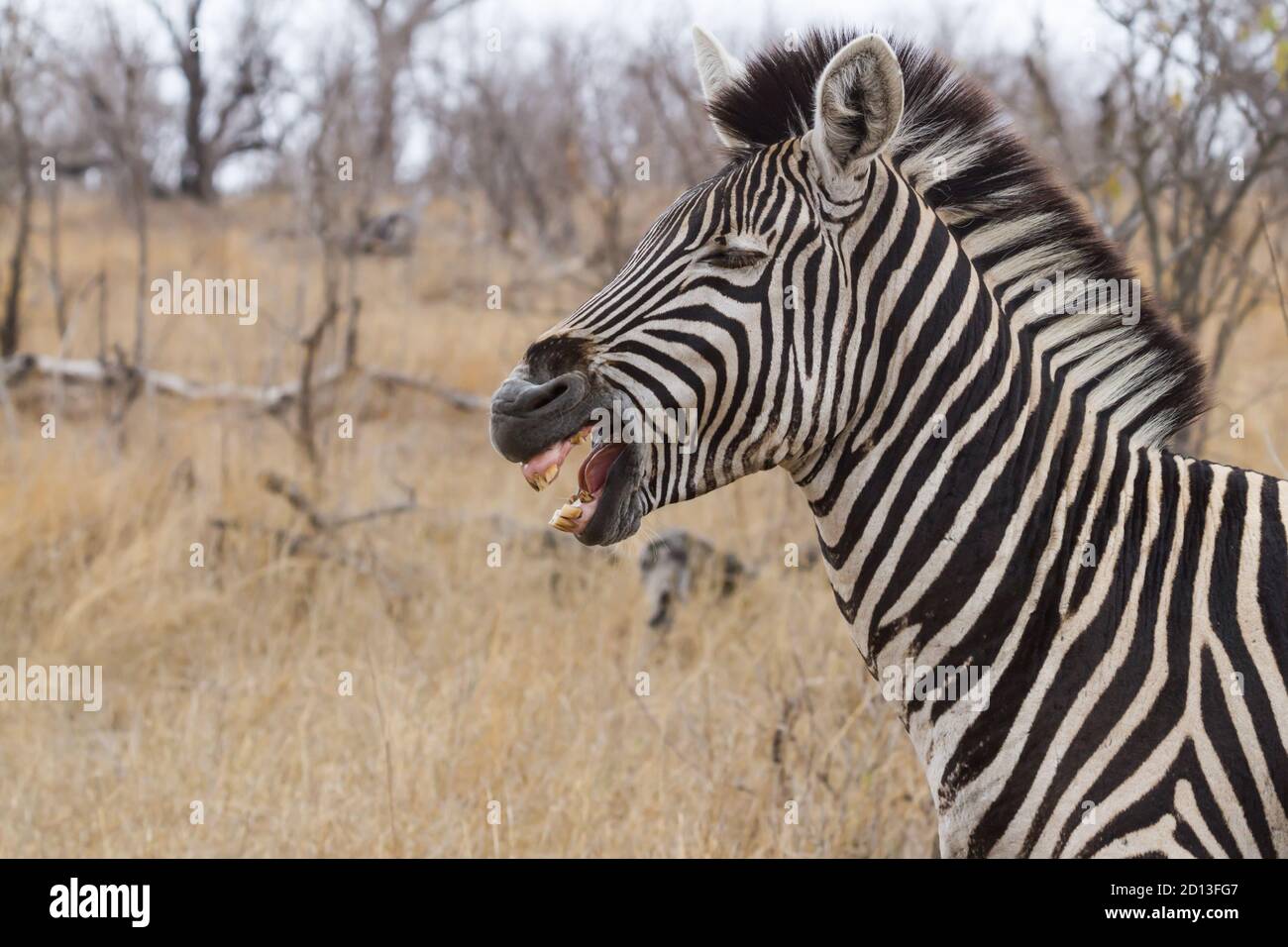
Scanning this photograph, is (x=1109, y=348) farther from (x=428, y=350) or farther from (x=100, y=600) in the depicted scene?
(x=428, y=350)

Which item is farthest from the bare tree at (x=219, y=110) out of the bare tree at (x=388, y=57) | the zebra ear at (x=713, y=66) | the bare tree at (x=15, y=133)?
the zebra ear at (x=713, y=66)

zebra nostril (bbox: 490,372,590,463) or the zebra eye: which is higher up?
the zebra eye

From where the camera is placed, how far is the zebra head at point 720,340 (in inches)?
83.9

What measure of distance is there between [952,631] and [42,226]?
19994 mm

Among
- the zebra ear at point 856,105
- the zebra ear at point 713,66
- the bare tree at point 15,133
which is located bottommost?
the zebra ear at point 856,105

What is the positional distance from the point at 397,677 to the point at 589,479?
3.01m

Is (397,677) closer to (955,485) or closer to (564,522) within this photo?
(564,522)

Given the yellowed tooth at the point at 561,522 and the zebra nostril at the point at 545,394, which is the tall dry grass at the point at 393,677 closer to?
the yellowed tooth at the point at 561,522

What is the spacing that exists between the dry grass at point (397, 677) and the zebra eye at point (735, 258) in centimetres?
60

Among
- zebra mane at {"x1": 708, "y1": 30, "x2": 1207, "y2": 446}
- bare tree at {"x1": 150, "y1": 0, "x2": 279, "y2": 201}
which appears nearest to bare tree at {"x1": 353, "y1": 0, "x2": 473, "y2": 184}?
bare tree at {"x1": 150, "y1": 0, "x2": 279, "y2": 201}

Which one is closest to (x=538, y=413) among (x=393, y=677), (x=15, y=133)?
(x=393, y=677)

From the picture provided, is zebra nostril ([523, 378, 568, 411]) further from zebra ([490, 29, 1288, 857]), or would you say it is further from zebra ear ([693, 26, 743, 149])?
zebra ear ([693, 26, 743, 149])

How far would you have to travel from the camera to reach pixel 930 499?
89.2 inches

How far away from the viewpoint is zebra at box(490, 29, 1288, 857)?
81.4 inches
